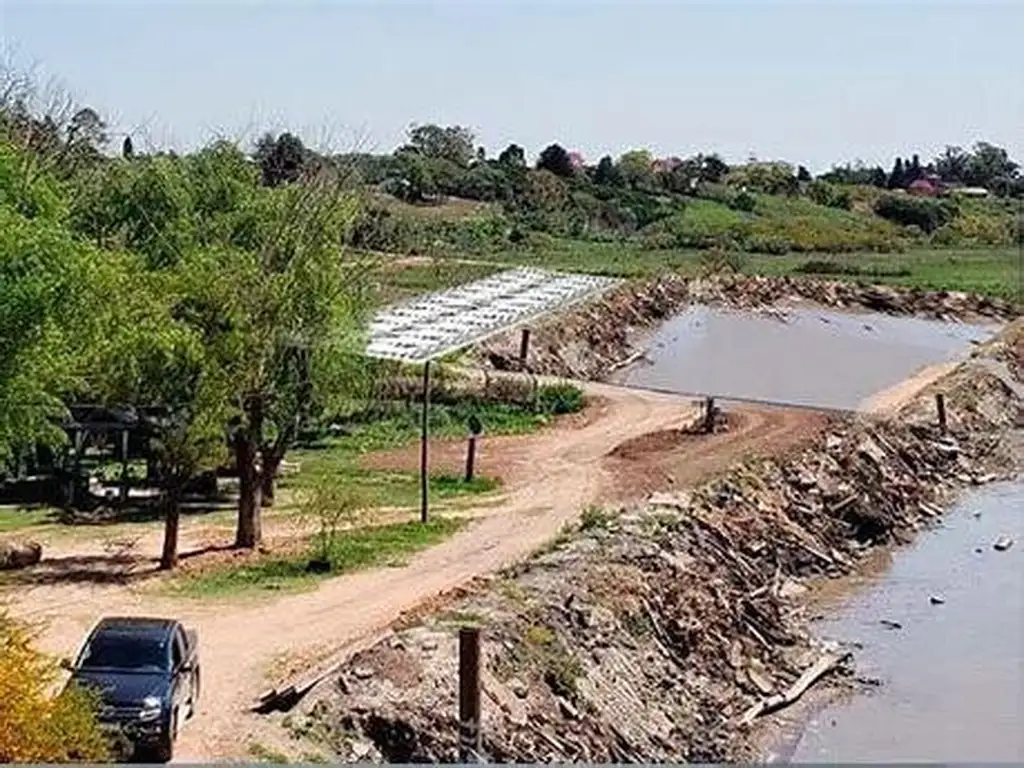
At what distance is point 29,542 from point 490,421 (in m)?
16.1

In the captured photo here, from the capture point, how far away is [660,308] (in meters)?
67.0

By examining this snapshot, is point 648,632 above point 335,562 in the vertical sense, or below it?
below

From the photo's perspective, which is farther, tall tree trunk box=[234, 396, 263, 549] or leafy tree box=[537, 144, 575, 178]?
leafy tree box=[537, 144, 575, 178]

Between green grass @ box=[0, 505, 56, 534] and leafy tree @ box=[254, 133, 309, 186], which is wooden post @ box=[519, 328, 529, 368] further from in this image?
green grass @ box=[0, 505, 56, 534]

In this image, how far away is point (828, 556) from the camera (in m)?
33.8

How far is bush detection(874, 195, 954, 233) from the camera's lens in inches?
3467

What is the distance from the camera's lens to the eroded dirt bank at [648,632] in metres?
19.7

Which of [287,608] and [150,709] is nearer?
[150,709]

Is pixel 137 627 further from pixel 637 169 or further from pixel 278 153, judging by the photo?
pixel 637 169

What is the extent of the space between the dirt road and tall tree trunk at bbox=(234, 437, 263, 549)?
7.71 ft

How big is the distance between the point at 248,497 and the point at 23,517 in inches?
206

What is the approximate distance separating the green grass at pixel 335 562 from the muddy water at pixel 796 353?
20.5 m

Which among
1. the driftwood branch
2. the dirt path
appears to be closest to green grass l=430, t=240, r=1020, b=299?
the dirt path

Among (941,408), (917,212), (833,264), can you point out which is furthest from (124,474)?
(917,212)
